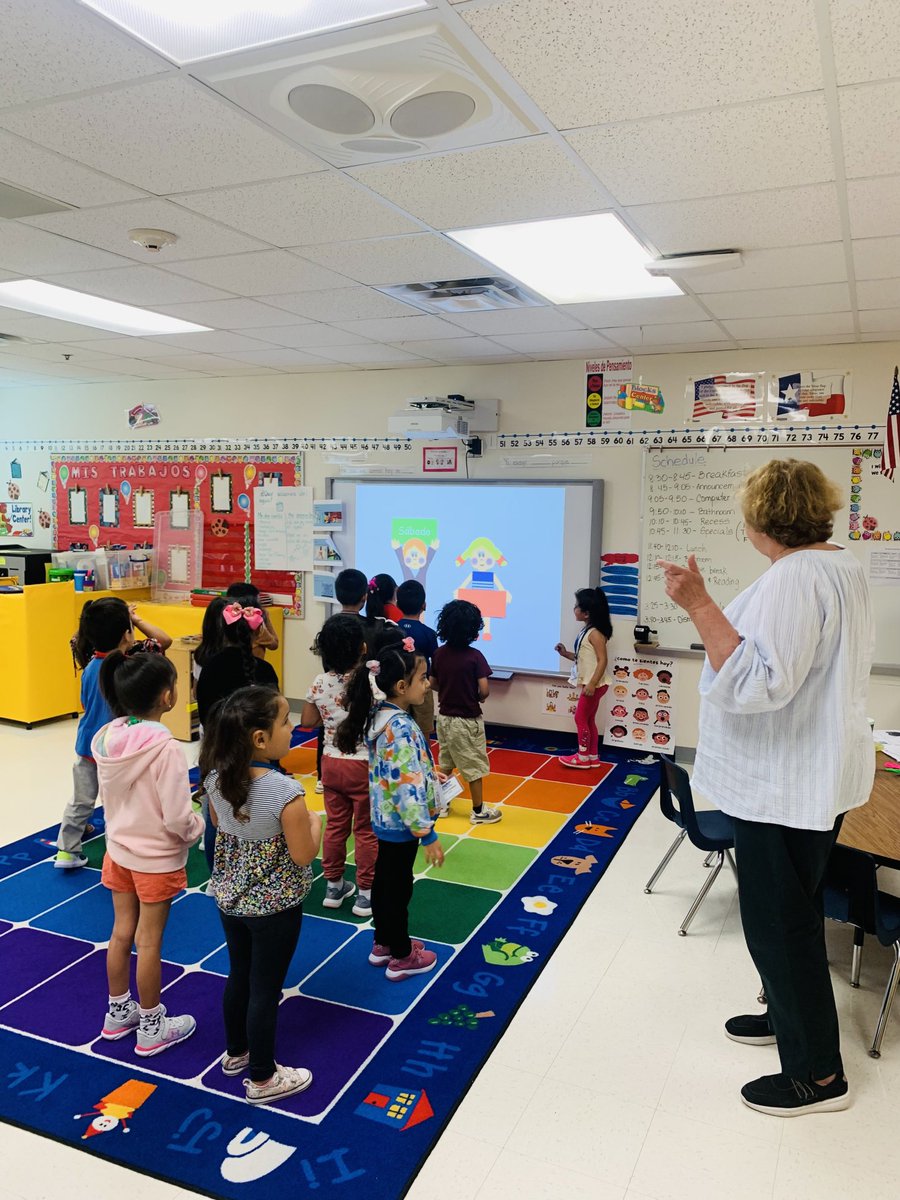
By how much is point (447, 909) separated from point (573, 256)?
2704 mm

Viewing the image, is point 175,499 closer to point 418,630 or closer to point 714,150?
point 418,630

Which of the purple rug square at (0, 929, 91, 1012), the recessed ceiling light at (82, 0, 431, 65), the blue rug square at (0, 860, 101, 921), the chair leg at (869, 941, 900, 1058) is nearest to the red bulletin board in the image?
the blue rug square at (0, 860, 101, 921)

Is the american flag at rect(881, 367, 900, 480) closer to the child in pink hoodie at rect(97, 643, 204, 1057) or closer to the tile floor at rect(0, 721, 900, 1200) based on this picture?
the tile floor at rect(0, 721, 900, 1200)

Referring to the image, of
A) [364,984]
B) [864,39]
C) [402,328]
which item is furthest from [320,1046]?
[402,328]

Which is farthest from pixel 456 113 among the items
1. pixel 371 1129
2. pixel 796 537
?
pixel 371 1129

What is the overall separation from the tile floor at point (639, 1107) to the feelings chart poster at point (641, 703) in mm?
2138

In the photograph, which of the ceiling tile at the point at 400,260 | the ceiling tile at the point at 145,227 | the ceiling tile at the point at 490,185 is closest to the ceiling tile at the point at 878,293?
the ceiling tile at the point at 490,185

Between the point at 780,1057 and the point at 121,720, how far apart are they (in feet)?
7.12

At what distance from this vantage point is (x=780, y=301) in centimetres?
377

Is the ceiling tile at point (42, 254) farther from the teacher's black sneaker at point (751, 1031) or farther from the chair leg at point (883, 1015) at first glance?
the chair leg at point (883, 1015)

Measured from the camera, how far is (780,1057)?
7.68 ft

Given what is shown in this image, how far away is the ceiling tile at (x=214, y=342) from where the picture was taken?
489 cm

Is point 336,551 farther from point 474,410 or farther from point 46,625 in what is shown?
point 46,625

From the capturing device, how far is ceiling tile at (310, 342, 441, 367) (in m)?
5.22
